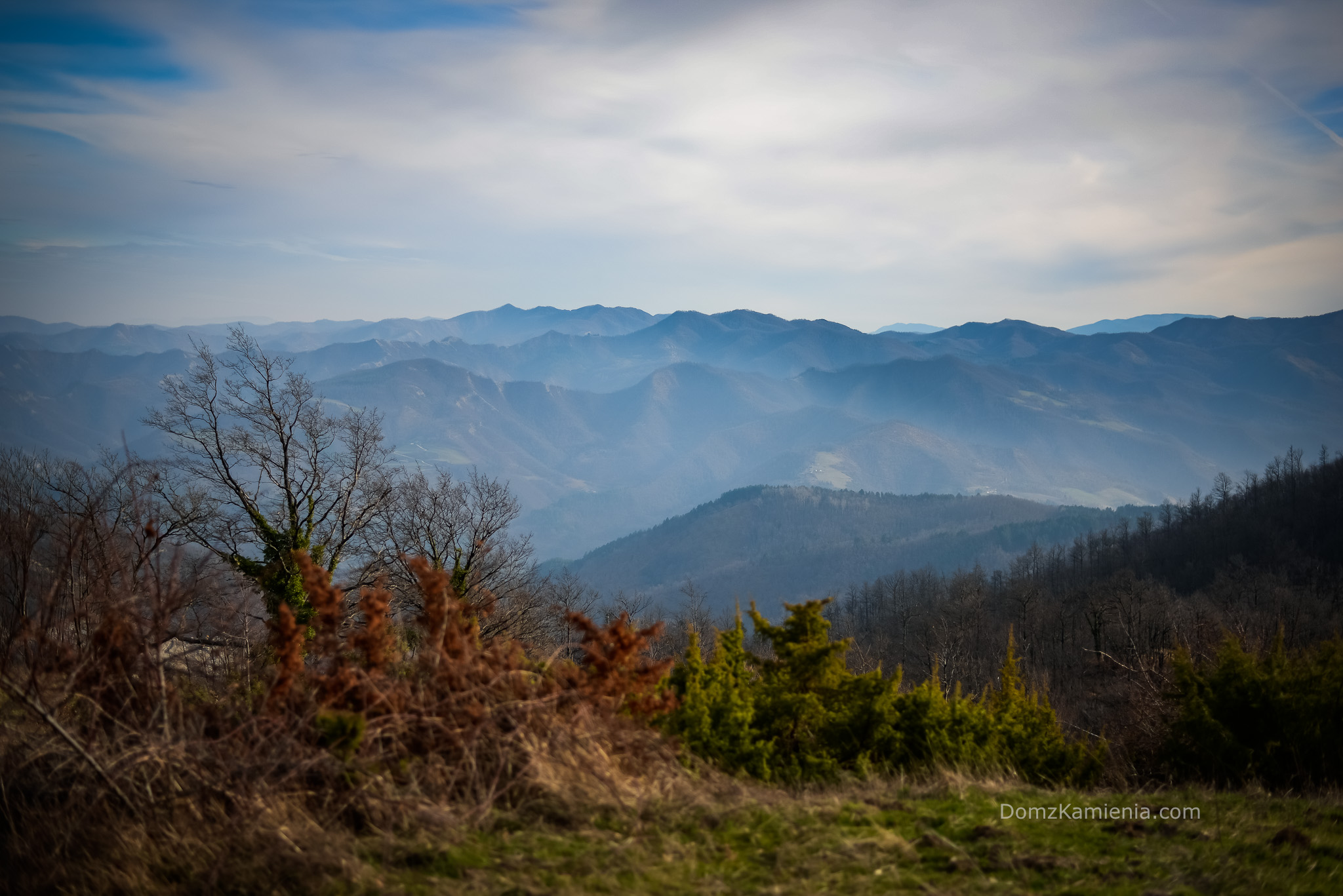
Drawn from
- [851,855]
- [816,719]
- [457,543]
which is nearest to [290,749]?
[851,855]

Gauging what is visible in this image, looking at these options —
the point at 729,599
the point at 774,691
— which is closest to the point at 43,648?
the point at 774,691

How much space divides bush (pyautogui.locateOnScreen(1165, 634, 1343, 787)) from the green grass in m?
4.70

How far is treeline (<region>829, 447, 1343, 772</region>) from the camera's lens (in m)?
34.2

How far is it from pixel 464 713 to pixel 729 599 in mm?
187849

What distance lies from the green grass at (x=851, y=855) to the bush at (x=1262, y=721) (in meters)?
4.70

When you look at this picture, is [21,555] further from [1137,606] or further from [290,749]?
[1137,606]

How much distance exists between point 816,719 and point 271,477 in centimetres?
1640

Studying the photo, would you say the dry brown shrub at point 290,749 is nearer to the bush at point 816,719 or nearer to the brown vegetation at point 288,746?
the brown vegetation at point 288,746

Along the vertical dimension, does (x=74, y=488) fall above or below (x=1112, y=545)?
above

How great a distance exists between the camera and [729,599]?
190250 mm

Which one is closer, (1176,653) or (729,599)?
(1176,653)

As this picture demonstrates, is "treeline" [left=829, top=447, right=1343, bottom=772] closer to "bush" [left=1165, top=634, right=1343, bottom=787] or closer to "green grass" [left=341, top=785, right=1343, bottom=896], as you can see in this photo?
"bush" [left=1165, top=634, right=1343, bottom=787]

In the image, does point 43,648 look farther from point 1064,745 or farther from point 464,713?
point 1064,745

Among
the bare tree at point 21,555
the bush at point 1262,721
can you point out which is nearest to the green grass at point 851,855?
the bush at point 1262,721
